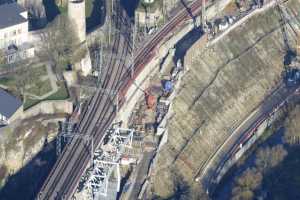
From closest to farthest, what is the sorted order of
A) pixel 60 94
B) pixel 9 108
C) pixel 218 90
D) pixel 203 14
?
pixel 9 108 → pixel 60 94 → pixel 218 90 → pixel 203 14

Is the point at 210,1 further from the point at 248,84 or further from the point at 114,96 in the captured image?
the point at 114,96

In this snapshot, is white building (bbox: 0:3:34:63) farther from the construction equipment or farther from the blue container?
the blue container

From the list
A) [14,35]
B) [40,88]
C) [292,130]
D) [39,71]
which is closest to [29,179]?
[40,88]

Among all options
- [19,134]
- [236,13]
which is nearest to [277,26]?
[236,13]

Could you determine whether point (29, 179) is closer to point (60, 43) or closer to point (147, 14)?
point (60, 43)

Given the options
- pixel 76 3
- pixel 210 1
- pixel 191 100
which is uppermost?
pixel 210 1

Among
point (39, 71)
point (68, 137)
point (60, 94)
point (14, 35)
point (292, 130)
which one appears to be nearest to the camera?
point (68, 137)
